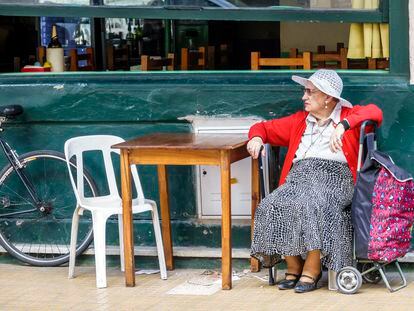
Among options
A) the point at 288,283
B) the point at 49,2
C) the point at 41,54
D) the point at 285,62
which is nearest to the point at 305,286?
the point at 288,283

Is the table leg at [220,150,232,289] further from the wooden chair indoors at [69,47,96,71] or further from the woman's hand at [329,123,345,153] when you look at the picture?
the wooden chair indoors at [69,47,96,71]

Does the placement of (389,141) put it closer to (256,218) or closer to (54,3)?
(256,218)

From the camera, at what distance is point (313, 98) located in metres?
7.62

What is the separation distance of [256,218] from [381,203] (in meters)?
0.81

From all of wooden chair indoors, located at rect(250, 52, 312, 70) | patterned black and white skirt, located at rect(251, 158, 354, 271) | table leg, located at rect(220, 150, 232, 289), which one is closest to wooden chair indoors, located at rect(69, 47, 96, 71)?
wooden chair indoors, located at rect(250, 52, 312, 70)

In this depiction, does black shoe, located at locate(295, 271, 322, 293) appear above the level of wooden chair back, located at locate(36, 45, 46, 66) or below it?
below

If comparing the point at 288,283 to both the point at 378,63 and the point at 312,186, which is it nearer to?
the point at 312,186

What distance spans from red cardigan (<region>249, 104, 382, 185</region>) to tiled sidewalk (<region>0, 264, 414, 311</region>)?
0.77m

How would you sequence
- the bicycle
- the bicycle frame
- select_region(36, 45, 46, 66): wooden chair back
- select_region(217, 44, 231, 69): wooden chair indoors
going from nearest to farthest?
the bicycle frame < the bicycle < select_region(217, 44, 231, 69): wooden chair indoors < select_region(36, 45, 46, 66): wooden chair back

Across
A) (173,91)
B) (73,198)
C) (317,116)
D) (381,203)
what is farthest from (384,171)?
(73,198)

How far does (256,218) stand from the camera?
7.50 metres

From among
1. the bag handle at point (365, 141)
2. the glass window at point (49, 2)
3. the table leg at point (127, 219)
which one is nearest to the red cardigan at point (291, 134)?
the bag handle at point (365, 141)

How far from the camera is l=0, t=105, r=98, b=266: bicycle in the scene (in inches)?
336

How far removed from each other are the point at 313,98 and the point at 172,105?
3.91ft
